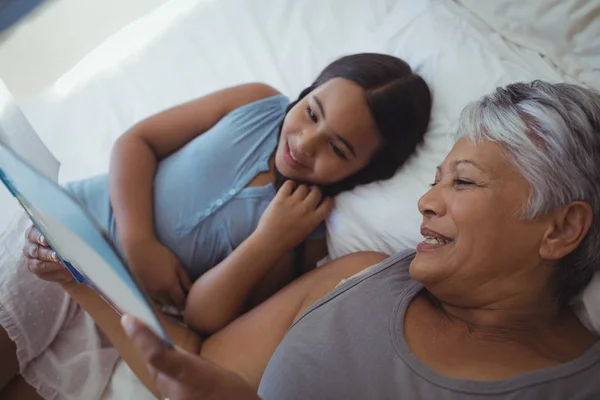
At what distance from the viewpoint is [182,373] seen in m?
0.59

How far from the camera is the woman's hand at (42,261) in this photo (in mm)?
1018

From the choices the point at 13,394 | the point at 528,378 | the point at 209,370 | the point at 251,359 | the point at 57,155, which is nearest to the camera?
the point at 209,370

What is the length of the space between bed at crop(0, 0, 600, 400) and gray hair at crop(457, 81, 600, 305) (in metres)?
0.13

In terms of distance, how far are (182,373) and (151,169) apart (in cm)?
73

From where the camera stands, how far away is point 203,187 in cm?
119

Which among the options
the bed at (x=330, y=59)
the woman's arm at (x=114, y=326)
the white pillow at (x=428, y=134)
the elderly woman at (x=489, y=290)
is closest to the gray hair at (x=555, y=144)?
the elderly woman at (x=489, y=290)

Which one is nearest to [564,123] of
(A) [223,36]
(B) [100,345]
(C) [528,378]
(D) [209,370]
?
(C) [528,378]

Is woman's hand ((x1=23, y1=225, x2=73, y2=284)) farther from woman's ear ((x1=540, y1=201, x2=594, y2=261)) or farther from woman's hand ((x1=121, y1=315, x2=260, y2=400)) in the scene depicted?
woman's ear ((x1=540, y1=201, x2=594, y2=261))

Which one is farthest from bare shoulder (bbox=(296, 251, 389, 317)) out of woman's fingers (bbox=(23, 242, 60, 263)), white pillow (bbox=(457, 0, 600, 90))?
white pillow (bbox=(457, 0, 600, 90))

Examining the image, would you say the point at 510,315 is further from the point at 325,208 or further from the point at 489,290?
the point at 325,208

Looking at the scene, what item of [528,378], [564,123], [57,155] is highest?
[57,155]

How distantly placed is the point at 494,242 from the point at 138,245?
0.69 m

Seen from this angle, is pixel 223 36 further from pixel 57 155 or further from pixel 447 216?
pixel 447 216

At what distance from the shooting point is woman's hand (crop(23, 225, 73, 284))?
40.1 inches
